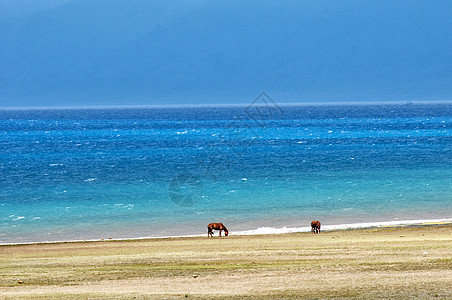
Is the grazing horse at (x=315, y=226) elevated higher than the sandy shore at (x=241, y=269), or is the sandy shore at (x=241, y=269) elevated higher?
the sandy shore at (x=241, y=269)

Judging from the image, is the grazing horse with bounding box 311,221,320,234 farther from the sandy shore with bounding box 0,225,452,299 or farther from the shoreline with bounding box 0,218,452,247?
the sandy shore with bounding box 0,225,452,299

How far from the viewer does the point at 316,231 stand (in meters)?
29.5

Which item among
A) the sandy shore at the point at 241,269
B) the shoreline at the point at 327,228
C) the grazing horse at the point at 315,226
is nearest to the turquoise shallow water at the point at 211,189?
the shoreline at the point at 327,228

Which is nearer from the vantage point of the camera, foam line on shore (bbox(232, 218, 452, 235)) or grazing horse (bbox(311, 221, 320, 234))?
grazing horse (bbox(311, 221, 320, 234))

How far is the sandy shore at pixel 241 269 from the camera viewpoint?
1539cm

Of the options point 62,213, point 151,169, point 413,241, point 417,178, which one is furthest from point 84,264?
point 151,169

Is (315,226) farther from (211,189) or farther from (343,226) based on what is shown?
(211,189)

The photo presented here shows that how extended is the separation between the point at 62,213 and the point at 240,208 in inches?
399

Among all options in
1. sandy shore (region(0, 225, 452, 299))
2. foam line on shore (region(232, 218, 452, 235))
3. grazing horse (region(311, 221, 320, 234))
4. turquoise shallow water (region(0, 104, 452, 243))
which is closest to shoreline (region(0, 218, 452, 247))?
foam line on shore (region(232, 218, 452, 235))

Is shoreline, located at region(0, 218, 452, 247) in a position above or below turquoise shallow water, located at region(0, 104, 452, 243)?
below

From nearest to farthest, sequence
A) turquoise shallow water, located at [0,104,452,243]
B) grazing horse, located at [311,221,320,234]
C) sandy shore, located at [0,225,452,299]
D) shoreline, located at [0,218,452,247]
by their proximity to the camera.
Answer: sandy shore, located at [0,225,452,299], grazing horse, located at [311,221,320,234], shoreline, located at [0,218,452,247], turquoise shallow water, located at [0,104,452,243]

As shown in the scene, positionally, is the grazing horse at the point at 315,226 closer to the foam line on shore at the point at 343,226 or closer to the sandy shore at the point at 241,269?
the foam line on shore at the point at 343,226

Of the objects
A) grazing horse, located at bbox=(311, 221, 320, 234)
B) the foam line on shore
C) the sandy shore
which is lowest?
the foam line on shore

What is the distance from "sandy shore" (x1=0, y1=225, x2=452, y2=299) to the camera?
1539 cm
